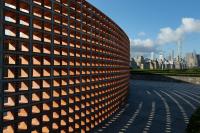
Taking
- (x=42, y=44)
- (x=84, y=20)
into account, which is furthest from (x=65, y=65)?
(x=84, y=20)

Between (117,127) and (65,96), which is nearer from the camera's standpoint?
(65,96)

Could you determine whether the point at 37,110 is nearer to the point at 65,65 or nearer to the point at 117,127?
the point at 65,65

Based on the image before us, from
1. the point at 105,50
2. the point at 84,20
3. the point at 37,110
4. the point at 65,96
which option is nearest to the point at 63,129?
the point at 65,96

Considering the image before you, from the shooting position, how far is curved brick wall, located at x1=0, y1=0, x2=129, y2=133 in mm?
6527

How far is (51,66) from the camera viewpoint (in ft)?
26.5

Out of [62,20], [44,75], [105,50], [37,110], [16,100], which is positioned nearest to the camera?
[16,100]

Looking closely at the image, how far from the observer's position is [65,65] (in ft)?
29.8

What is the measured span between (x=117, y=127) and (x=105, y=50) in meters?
3.60

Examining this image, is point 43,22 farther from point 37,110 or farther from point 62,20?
point 37,110

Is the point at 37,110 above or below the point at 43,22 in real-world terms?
below

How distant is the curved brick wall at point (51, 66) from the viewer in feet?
21.4

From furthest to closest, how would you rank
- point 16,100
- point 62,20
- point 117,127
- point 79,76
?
point 117,127, point 79,76, point 62,20, point 16,100

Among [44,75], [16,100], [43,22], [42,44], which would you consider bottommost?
[16,100]

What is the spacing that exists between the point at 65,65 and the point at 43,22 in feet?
6.03
